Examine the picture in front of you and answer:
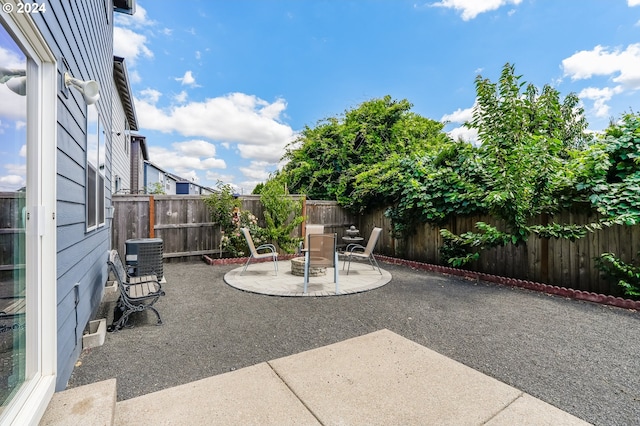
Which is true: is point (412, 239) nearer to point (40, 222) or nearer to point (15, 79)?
point (40, 222)

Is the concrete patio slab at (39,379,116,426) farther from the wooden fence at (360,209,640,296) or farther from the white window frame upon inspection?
the wooden fence at (360,209,640,296)

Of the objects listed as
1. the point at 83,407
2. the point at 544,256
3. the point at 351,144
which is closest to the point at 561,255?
the point at 544,256

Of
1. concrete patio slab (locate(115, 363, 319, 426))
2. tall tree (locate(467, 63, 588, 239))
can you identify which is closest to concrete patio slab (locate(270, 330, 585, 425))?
concrete patio slab (locate(115, 363, 319, 426))

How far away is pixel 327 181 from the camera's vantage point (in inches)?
428

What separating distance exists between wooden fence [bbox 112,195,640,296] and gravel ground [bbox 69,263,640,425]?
0.68m

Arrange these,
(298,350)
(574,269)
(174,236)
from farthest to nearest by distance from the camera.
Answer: (174,236) → (574,269) → (298,350)

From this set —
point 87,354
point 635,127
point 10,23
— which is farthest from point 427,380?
point 635,127

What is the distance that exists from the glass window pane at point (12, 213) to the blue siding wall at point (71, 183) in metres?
0.35

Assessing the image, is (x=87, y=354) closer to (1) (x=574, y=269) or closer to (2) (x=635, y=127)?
(1) (x=574, y=269)

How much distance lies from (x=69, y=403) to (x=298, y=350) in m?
1.63

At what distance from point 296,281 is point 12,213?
163 inches

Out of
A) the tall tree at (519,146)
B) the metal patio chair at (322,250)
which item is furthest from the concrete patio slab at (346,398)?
the tall tree at (519,146)

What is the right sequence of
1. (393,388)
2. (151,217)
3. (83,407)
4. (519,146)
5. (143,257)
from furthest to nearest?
(151,217), (143,257), (519,146), (393,388), (83,407)

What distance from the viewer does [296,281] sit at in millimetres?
5246
